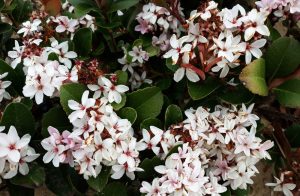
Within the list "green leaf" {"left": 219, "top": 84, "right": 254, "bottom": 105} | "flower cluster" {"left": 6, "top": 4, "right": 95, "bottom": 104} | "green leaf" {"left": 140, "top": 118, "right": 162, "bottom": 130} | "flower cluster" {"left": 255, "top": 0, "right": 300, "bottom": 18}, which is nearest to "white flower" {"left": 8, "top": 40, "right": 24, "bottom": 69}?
"flower cluster" {"left": 6, "top": 4, "right": 95, "bottom": 104}

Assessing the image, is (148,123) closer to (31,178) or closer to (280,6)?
(31,178)

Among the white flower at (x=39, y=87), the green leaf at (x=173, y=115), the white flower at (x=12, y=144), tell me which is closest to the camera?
the white flower at (x=12, y=144)

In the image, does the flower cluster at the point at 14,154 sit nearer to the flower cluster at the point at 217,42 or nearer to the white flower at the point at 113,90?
the white flower at the point at 113,90

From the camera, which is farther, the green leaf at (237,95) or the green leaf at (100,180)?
the green leaf at (237,95)

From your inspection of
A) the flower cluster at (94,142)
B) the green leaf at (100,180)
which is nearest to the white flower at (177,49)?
the flower cluster at (94,142)

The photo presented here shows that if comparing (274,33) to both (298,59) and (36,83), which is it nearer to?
(298,59)

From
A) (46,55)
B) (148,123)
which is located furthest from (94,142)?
(46,55)
